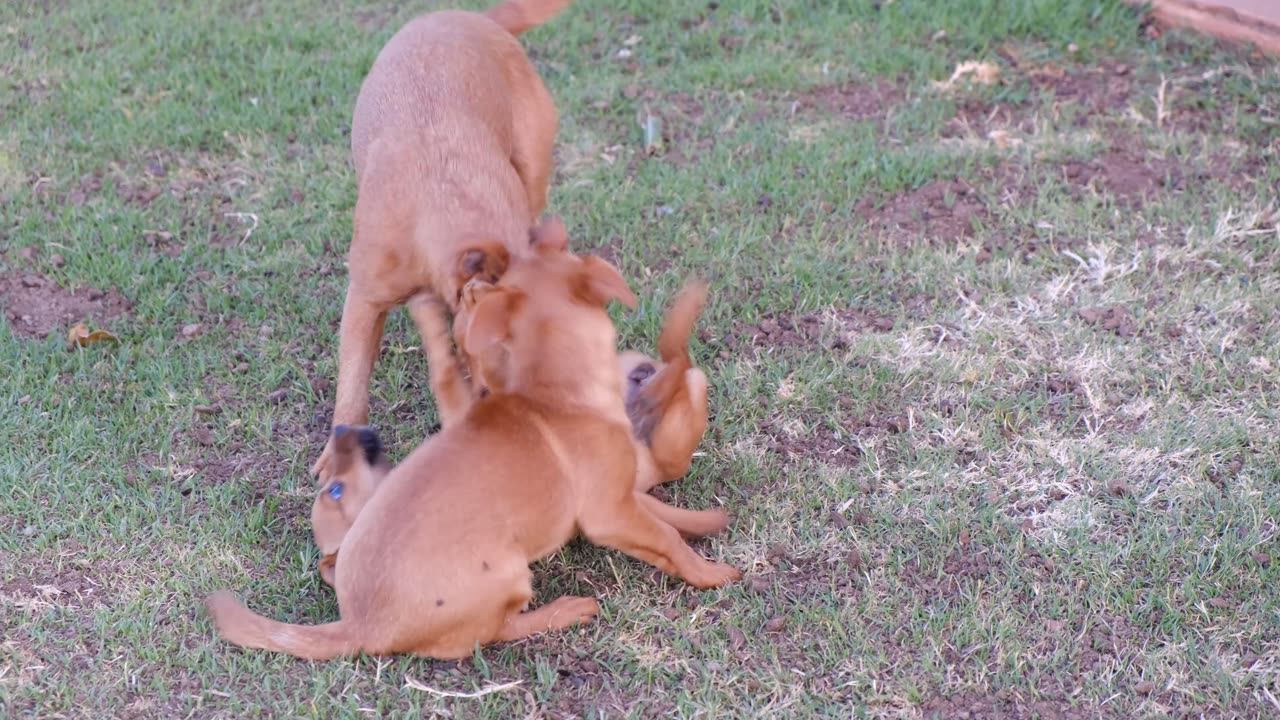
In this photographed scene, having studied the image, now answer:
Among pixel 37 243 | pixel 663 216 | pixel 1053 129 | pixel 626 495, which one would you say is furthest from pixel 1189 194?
pixel 37 243

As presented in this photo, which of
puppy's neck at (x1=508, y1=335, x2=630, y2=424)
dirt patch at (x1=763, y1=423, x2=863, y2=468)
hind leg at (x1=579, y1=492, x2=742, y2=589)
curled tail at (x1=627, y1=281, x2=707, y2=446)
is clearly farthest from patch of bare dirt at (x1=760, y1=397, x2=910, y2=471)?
puppy's neck at (x1=508, y1=335, x2=630, y2=424)

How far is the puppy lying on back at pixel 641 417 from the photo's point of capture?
3.71 m

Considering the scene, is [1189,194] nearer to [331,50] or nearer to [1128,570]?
[1128,570]

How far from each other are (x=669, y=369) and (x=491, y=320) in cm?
84

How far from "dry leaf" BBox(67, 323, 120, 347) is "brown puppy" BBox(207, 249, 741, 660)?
1.71 meters

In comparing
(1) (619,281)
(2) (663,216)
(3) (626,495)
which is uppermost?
(1) (619,281)

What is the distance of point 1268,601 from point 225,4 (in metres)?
6.32

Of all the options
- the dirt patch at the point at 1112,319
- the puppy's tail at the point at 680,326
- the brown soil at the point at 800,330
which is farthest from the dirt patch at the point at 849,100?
the puppy's tail at the point at 680,326

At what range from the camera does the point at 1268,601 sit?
358 cm

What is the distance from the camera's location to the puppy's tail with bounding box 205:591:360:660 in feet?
10.7

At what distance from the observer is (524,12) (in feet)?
17.7

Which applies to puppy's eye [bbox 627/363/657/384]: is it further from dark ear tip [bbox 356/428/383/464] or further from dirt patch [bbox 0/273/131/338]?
dirt patch [bbox 0/273/131/338]

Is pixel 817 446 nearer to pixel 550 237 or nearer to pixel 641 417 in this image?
pixel 641 417

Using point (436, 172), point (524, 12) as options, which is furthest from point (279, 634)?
point (524, 12)
